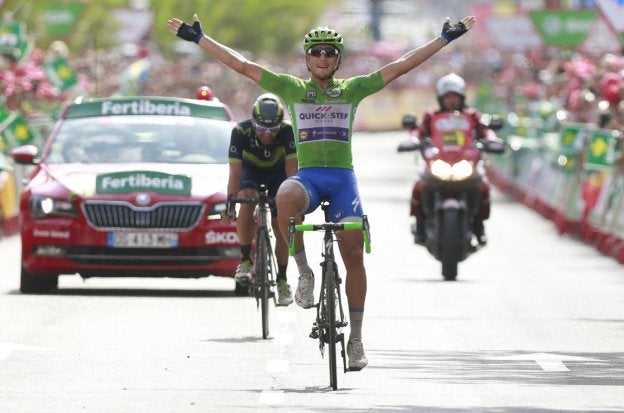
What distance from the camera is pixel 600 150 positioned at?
27.1m

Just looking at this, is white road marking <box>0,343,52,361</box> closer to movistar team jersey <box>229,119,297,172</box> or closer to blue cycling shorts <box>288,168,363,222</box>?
blue cycling shorts <box>288,168,363,222</box>

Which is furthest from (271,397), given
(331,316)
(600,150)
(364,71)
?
(364,71)

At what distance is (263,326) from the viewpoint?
15672 mm

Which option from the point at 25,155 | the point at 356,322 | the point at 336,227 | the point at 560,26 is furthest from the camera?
the point at 560,26

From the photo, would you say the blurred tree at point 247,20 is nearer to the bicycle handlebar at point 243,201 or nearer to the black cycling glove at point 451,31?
the bicycle handlebar at point 243,201

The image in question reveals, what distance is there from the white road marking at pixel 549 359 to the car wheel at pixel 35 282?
5627 millimetres

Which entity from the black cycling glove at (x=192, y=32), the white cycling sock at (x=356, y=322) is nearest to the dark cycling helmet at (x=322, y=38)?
the black cycling glove at (x=192, y=32)

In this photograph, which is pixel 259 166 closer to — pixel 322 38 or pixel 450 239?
pixel 322 38

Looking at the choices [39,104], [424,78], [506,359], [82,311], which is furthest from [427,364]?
[424,78]

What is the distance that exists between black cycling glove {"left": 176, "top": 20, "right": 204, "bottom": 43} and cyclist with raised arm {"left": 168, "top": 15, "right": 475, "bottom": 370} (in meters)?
0.02

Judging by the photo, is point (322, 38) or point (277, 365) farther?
point (277, 365)

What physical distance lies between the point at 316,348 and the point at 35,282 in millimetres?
4641

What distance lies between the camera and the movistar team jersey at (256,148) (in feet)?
54.4

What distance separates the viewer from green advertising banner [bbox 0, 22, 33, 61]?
35625 mm
